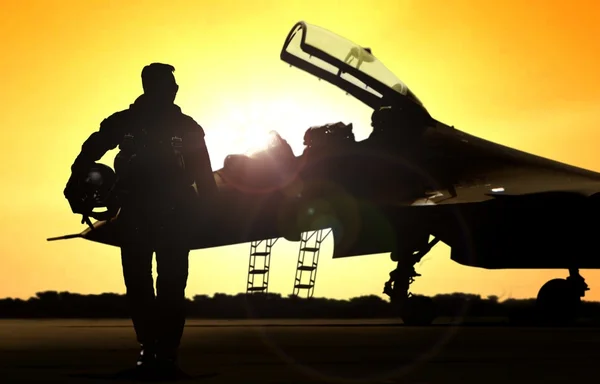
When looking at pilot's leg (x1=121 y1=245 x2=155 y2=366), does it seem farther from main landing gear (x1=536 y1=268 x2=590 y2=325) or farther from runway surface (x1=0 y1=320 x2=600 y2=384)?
main landing gear (x1=536 y1=268 x2=590 y2=325)

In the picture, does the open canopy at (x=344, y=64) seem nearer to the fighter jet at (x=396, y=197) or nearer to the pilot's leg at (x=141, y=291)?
the fighter jet at (x=396, y=197)

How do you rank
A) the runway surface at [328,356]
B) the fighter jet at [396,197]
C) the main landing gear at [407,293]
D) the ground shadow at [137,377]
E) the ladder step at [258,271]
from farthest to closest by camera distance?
the ladder step at [258,271] → the main landing gear at [407,293] → the fighter jet at [396,197] → the runway surface at [328,356] → the ground shadow at [137,377]

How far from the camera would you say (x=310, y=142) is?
1658 centimetres

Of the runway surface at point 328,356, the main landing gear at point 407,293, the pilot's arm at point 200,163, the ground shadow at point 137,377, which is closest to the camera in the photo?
the ground shadow at point 137,377

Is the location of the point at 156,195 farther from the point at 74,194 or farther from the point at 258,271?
the point at 258,271

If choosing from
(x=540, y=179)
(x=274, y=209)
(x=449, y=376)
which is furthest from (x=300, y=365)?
(x=540, y=179)

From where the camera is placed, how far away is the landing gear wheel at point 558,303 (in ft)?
55.8

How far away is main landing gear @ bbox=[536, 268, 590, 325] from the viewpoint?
55.8 ft

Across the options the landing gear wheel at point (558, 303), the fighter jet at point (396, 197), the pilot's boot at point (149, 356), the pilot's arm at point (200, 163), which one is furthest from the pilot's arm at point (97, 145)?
the landing gear wheel at point (558, 303)

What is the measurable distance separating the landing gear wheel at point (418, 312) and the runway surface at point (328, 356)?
2.27 meters

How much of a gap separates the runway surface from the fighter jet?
1.97 metres

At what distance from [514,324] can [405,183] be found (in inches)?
118

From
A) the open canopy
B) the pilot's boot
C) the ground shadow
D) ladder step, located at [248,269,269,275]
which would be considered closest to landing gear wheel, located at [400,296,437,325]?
ladder step, located at [248,269,269,275]

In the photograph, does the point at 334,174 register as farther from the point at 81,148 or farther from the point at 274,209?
the point at 81,148
